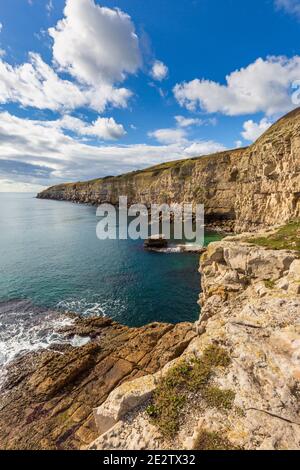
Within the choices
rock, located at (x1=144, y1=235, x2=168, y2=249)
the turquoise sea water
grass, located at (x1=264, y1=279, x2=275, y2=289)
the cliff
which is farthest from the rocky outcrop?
rock, located at (x1=144, y1=235, x2=168, y2=249)

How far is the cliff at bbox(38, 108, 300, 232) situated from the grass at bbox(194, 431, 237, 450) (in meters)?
38.1

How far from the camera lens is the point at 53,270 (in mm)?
43750

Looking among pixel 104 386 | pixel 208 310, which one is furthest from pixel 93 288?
pixel 208 310

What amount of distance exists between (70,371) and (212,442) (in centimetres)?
1569

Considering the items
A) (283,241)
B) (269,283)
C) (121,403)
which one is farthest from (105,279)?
(121,403)

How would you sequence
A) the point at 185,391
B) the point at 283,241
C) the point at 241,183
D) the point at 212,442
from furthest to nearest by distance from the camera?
the point at 241,183, the point at 283,241, the point at 185,391, the point at 212,442

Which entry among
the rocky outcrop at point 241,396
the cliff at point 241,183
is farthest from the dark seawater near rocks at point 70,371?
the cliff at point 241,183

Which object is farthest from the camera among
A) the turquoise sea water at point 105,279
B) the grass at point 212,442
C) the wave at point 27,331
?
the turquoise sea water at point 105,279

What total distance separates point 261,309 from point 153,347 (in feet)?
42.7

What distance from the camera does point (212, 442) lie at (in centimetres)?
667

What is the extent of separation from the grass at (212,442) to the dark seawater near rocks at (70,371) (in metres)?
9.53

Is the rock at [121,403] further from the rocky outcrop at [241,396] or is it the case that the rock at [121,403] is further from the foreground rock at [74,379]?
the foreground rock at [74,379]

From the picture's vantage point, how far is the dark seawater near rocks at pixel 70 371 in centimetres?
1421

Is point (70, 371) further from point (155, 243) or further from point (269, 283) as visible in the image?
point (155, 243)
